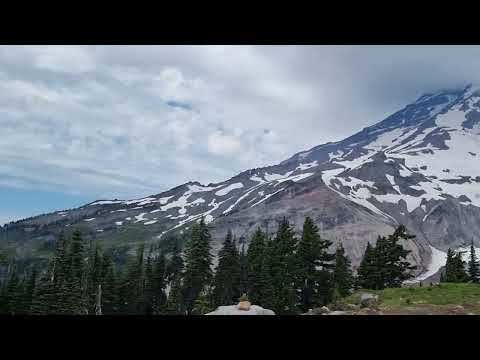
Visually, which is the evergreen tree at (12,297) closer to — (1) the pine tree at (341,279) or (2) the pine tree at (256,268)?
(2) the pine tree at (256,268)

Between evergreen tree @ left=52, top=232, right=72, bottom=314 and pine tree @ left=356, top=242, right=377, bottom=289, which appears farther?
evergreen tree @ left=52, top=232, right=72, bottom=314

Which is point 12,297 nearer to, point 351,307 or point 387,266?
point 387,266

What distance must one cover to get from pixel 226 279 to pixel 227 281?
0.29m

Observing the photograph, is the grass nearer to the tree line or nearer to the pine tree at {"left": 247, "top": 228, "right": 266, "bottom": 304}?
the tree line

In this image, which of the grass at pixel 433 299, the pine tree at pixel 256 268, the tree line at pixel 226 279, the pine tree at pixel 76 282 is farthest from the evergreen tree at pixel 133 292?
the grass at pixel 433 299

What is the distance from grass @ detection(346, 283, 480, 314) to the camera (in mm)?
22125

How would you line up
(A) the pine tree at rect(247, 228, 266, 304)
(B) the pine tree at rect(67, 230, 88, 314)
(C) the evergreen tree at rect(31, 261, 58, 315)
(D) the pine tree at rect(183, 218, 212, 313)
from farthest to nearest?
(D) the pine tree at rect(183, 218, 212, 313) < (A) the pine tree at rect(247, 228, 266, 304) < (B) the pine tree at rect(67, 230, 88, 314) < (C) the evergreen tree at rect(31, 261, 58, 315)

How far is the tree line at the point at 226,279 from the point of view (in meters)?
49.5

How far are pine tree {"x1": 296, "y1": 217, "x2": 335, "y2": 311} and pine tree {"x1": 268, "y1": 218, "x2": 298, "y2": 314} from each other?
100 centimetres

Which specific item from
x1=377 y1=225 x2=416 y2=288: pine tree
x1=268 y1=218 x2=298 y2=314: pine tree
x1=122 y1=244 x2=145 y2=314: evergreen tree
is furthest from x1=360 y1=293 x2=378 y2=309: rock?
x1=122 y1=244 x2=145 y2=314: evergreen tree

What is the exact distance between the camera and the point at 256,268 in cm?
5647
